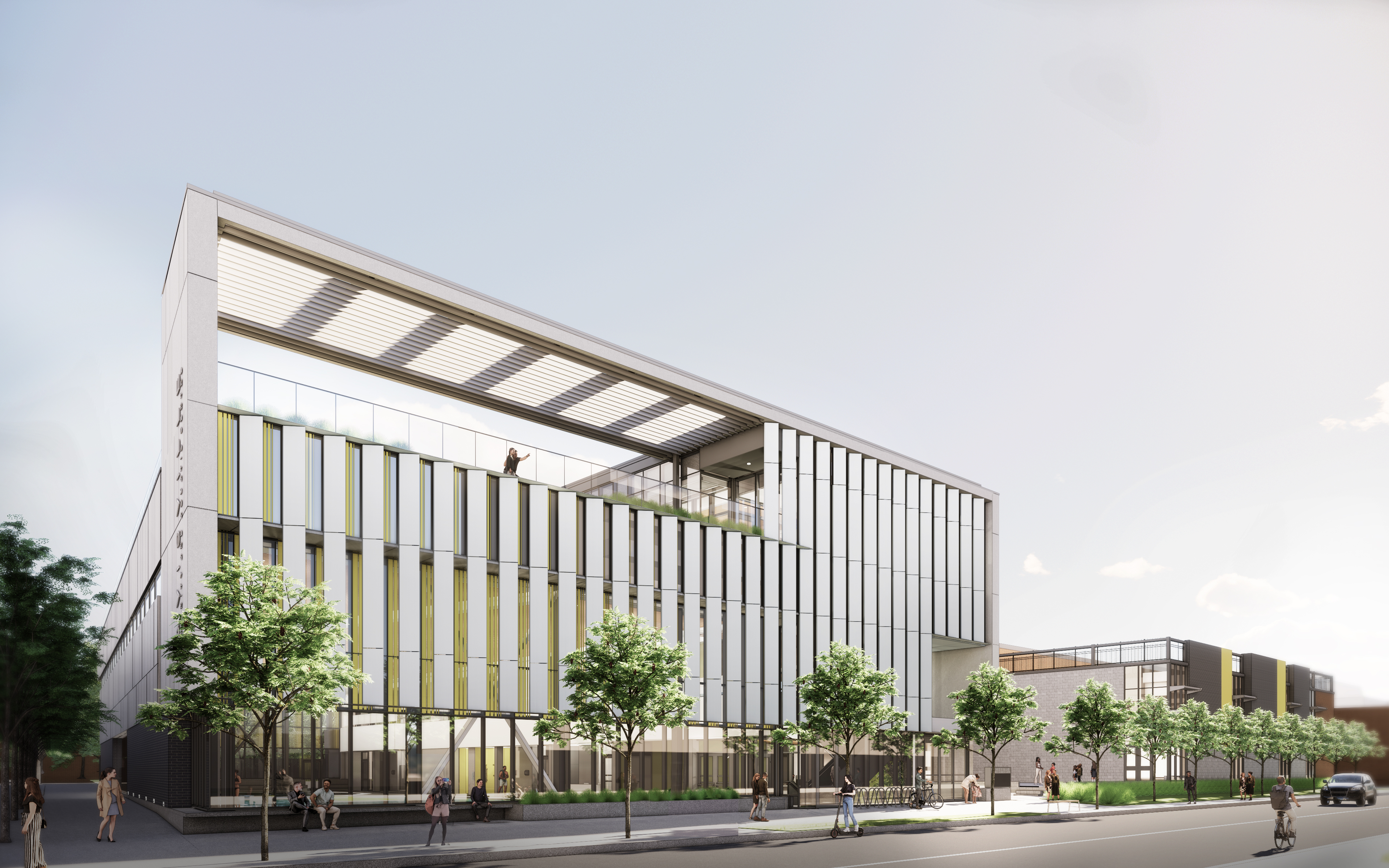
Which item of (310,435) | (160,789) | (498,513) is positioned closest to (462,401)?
(498,513)

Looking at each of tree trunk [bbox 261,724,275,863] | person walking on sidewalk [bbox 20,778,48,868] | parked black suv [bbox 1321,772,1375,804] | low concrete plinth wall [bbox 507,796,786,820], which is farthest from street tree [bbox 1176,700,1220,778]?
person walking on sidewalk [bbox 20,778,48,868]

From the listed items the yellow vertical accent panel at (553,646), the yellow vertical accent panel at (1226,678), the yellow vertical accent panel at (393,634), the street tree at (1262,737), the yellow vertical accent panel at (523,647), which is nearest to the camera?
the yellow vertical accent panel at (393,634)

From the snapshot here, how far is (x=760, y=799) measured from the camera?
33906 millimetres

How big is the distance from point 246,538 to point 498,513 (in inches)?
332

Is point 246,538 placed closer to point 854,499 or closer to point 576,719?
point 576,719

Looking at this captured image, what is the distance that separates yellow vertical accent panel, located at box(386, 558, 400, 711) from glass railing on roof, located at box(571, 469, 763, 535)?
25.0 feet

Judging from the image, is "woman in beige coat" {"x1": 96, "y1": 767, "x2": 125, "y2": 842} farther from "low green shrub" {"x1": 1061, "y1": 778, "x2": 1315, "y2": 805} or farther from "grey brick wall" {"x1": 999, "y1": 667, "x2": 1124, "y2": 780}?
"grey brick wall" {"x1": 999, "y1": 667, "x2": 1124, "y2": 780}

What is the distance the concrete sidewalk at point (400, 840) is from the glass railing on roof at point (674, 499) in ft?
37.4

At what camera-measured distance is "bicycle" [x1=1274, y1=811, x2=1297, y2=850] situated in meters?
24.3

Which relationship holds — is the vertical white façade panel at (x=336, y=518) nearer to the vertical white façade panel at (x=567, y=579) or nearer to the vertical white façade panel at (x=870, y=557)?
the vertical white façade panel at (x=567, y=579)

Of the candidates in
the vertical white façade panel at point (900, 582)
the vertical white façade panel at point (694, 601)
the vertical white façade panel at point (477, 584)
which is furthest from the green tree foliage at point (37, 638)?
the vertical white façade panel at point (900, 582)

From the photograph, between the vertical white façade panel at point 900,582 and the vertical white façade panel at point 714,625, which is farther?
the vertical white façade panel at point 900,582

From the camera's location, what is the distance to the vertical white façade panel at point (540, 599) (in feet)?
114

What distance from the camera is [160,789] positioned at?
31344mm
